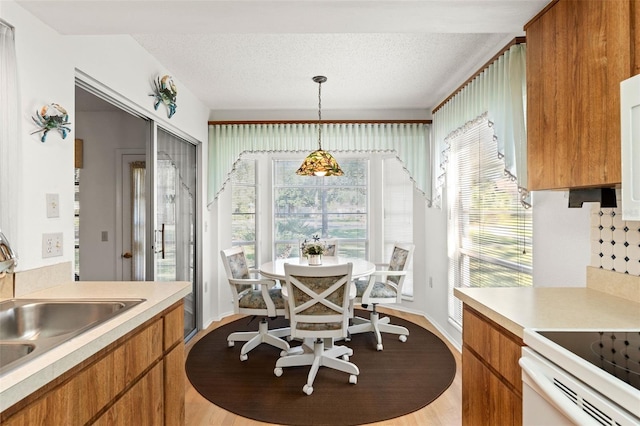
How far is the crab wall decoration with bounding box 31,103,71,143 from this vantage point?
63.7 inches

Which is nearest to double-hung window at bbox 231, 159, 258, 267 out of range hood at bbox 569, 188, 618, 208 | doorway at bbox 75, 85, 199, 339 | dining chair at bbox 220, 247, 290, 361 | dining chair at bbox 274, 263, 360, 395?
doorway at bbox 75, 85, 199, 339

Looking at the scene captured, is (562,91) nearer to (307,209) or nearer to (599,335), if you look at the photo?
(599,335)

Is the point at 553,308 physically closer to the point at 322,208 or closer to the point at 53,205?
the point at 53,205

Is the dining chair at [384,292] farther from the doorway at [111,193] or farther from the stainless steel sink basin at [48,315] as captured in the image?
the stainless steel sink basin at [48,315]

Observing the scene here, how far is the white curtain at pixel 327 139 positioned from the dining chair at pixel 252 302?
3.96ft

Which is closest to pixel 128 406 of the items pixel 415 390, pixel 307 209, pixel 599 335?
pixel 599 335

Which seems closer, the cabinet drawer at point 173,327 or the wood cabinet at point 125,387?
the wood cabinet at point 125,387

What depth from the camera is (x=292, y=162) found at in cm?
465

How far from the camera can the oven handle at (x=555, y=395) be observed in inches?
34.2

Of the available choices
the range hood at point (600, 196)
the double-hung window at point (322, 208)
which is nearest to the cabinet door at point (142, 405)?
the range hood at point (600, 196)

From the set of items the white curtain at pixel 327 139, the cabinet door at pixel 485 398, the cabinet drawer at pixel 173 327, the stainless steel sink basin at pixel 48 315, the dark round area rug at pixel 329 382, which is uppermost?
the white curtain at pixel 327 139

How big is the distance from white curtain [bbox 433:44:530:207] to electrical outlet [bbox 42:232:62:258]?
2.64 metres

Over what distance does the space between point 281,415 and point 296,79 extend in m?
2.70

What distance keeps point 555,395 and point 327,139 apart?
11.2 feet
